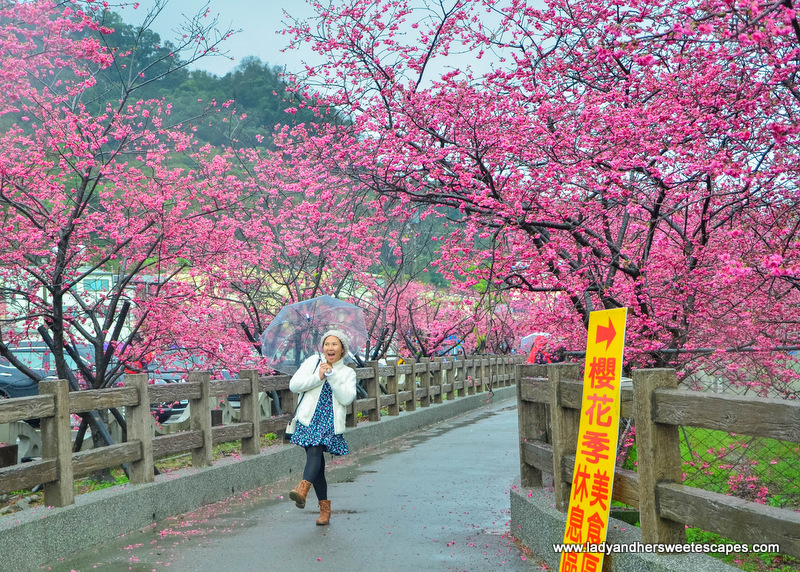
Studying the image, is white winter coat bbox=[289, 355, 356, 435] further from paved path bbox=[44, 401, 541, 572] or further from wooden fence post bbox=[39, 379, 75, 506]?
wooden fence post bbox=[39, 379, 75, 506]

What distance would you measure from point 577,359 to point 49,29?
714 centimetres

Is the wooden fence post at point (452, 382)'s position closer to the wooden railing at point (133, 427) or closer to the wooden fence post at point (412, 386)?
the wooden fence post at point (412, 386)

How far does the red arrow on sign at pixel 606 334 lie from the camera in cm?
403

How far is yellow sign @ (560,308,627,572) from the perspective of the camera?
393cm

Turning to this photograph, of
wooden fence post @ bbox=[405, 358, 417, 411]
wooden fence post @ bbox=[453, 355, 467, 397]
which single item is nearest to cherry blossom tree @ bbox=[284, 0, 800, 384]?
wooden fence post @ bbox=[405, 358, 417, 411]

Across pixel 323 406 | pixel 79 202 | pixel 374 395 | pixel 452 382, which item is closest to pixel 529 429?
pixel 323 406

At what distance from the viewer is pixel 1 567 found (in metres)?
4.83

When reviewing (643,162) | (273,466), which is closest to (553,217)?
(643,162)

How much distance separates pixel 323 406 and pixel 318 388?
163 mm

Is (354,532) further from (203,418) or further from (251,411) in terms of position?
(251,411)

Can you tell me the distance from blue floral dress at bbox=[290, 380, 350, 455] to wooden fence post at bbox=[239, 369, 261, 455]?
6.51 feet

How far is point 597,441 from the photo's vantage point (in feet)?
13.3

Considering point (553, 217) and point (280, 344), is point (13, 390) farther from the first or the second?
point (553, 217)

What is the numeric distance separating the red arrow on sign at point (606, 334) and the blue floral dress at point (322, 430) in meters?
3.16
